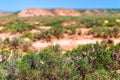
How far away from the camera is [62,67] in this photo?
10.2 meters

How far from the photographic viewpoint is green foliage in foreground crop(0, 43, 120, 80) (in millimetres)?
9648

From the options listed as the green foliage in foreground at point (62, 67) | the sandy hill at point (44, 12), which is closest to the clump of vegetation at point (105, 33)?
the green foliage in foreground at point (62, 67)

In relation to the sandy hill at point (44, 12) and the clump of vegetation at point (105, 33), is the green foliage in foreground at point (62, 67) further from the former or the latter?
Answer: the sandy hill at point (44, 12)

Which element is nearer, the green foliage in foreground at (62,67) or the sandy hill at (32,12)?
the green foliage in foreground at (62,67)

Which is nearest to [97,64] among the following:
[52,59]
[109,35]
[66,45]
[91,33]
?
[52,59]

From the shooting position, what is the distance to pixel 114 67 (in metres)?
11.8

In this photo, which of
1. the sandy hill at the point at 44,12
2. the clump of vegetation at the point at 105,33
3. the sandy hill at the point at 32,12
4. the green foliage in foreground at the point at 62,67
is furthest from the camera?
the sandy hill at the point at 44,12

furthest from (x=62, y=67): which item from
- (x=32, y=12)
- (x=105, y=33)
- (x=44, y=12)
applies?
(x=44, y=12)

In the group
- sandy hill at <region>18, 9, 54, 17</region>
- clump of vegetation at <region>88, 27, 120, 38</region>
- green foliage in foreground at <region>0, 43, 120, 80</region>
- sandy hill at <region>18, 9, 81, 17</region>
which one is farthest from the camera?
sandy hill at <region>18, 9, 81, 17</region>

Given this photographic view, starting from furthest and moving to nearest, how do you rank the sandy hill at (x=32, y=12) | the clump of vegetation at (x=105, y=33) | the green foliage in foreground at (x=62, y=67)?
the sandy hill at (x=32, y=12), the clump of vegetation at (x=105, y=33), the green foliage in foreground at (x=62, y=67)

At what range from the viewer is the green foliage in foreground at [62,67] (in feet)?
31.7

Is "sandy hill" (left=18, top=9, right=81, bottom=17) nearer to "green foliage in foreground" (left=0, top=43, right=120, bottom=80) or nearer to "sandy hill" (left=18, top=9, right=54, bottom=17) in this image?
"sandy hill" (left=18, top=9, right=54, bottom=17)

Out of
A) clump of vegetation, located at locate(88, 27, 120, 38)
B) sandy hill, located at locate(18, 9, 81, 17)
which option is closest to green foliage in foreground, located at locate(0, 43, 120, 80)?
clump of vegetation, located at locate(88, 27, 120, 38)

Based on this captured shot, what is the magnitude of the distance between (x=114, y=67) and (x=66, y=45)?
→ 11.3 metres
